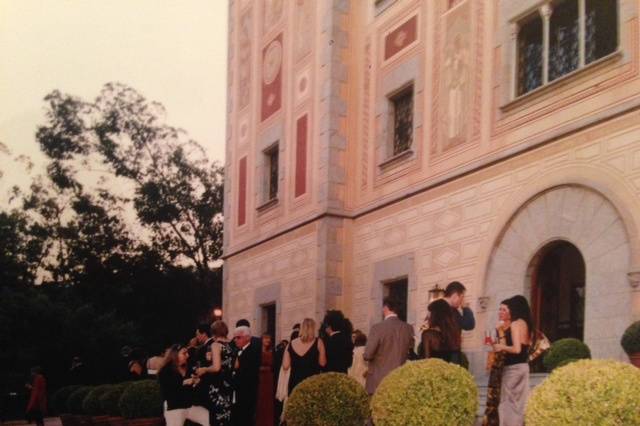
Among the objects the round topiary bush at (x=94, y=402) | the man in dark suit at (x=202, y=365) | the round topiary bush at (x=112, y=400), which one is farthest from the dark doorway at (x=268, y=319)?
the man in dark suit at (x=202, y=365)

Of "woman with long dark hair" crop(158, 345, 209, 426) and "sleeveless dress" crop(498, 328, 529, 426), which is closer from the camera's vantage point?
"sleeveless dress" crop(498, 328, 529, 426)

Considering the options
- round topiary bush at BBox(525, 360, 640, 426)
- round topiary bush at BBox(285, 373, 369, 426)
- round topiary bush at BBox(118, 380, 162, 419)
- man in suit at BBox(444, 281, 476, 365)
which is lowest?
round topiary bush at BBox(118, 380, 162, 419)

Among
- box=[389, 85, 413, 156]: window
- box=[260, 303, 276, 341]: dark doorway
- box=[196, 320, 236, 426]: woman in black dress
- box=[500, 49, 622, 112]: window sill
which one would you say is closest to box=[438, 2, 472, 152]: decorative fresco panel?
box=[500, 49, 622, 112]: window sill

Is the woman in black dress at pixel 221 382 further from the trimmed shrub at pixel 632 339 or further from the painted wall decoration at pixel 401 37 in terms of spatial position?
the painted wall decoration at pixel 401 37

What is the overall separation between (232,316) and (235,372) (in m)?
13.5

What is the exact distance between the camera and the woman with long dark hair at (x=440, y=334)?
33.8 feet

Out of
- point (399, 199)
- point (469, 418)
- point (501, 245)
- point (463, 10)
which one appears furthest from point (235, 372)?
point (463, 10)

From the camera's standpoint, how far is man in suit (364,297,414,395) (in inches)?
430

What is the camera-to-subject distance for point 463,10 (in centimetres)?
1641

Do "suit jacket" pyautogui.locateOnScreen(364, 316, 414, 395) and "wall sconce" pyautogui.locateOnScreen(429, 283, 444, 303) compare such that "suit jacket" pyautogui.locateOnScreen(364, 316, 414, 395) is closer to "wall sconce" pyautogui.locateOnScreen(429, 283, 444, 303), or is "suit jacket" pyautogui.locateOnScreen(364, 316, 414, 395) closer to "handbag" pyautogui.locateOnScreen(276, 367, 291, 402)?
"handbag" pyautogui.locateOnScreen(276, 367, 291, 402)

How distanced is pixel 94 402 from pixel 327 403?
25.5 feet

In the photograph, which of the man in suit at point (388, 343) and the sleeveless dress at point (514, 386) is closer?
the sleeveless dress at point (514, 386)

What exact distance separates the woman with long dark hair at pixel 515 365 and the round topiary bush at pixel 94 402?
848cm

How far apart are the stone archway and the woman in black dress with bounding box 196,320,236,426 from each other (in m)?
4.80
